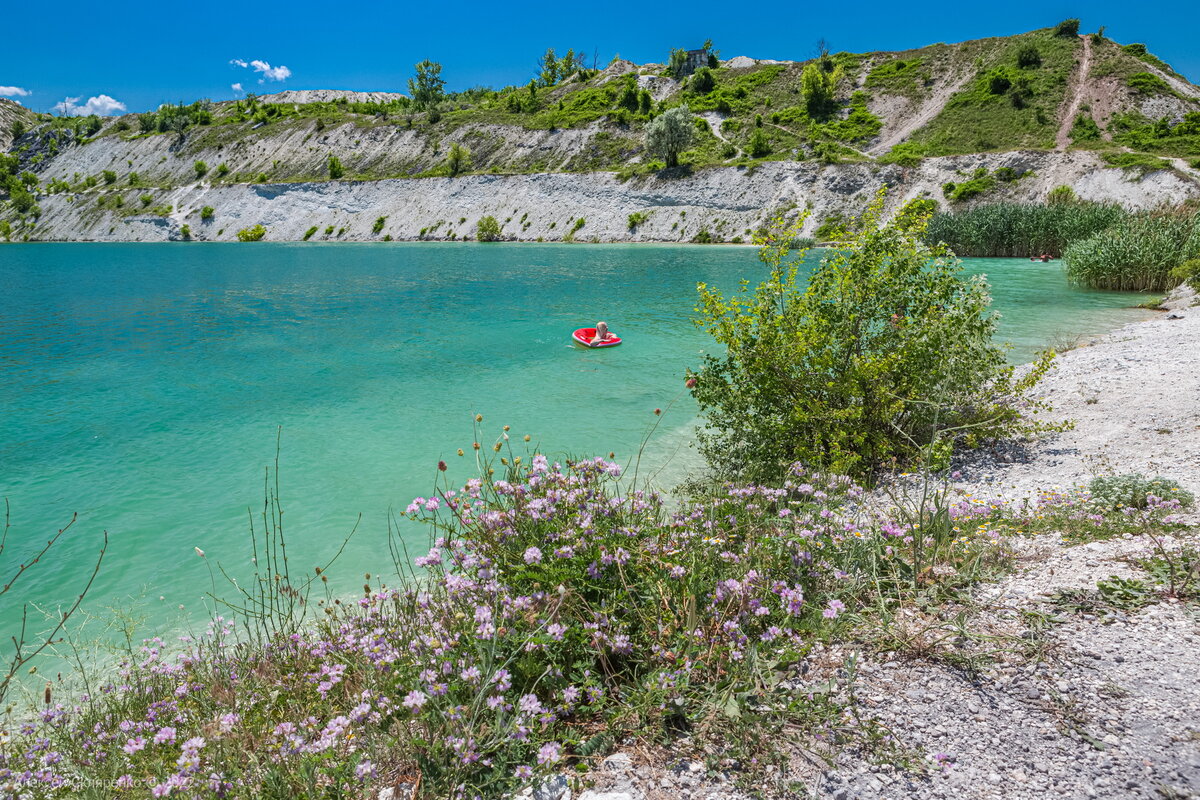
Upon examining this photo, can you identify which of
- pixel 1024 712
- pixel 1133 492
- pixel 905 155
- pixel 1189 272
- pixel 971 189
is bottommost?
pixel 1024 712

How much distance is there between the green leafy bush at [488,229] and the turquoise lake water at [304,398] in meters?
43.5

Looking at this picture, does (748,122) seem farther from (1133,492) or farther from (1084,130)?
(1133,492)

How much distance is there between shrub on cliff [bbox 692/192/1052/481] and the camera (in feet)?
26.8

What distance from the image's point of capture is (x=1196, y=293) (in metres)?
20.9

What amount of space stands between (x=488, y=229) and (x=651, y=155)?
941 inches

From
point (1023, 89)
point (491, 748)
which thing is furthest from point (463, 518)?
point (1023, 89)

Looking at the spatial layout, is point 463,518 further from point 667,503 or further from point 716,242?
point 716,242

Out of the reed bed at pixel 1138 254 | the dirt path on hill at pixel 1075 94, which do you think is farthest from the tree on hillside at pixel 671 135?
the reed bed at pixel 1138 254

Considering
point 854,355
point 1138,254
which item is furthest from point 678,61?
point 854,355

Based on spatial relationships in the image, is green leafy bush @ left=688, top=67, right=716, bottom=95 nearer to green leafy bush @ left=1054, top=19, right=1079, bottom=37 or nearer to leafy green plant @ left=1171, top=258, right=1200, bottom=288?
green leafy bush @ left=1054, top=19, right=1079, bottom=37

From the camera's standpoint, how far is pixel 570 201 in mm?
80750

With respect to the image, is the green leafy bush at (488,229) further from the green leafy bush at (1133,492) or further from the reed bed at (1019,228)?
the green leafy bush at (1133,492)

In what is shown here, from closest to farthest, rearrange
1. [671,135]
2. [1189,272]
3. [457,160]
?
[1189,272], [671,135], [457,160]

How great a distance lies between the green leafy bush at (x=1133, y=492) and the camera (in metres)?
5.46
